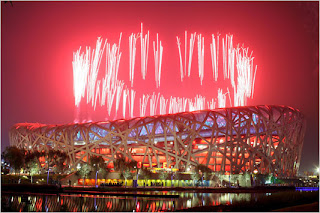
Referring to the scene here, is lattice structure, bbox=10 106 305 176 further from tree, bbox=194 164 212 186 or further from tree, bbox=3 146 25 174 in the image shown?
tree, bbox=3 146 25 174

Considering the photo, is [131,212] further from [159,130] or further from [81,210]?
[159,130]

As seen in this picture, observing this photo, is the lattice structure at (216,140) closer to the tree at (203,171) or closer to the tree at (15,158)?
the tree at (203,171)

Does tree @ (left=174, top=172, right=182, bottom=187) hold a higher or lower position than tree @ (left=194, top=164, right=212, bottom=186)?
lower

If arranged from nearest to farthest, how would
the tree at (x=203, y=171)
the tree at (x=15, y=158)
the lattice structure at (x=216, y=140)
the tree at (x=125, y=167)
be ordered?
the tree at (x=15, y=158)
the tree at (x=125, y=167)
the tree at (x=203, y=171)
the lattice structure at (x=216, y=140)

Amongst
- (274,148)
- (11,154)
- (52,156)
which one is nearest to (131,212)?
(11,154)

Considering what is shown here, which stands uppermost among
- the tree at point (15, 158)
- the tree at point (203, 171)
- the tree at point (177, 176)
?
the tree at point (15, 158)

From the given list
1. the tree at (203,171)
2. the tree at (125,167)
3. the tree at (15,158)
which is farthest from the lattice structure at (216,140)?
the tree at (15,158)

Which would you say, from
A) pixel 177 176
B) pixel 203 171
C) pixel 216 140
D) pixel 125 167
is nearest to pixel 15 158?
pixel 125 167

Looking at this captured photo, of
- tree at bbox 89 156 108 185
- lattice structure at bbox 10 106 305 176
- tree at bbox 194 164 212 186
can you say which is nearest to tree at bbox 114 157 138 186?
tree at bbox 89 156 108 185

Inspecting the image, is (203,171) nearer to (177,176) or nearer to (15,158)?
(177,176)
